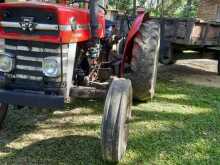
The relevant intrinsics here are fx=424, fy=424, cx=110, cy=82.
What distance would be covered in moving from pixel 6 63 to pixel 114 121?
134 centimetres

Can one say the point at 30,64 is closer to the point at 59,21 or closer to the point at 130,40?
the point at 59,21

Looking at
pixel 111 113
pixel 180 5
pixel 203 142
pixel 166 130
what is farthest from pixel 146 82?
pixel 180 5

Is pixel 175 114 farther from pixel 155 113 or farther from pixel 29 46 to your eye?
pixel 29 46

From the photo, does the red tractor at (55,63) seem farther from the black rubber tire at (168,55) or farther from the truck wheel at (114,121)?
the black rubber tire at (168,55)

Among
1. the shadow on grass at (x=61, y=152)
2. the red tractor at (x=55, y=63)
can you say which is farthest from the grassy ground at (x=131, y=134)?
the red tractor at (x=55, y=63)

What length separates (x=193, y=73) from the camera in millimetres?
9766

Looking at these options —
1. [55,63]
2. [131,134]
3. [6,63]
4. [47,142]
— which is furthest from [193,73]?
[6,63]

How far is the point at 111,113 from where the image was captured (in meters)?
4.14

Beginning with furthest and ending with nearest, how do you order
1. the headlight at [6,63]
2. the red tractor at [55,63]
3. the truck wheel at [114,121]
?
the headlight at [6,63] < the red tractor at [55,63] < the truck wheel at [114,121]

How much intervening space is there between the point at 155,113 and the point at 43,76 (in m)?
2.34

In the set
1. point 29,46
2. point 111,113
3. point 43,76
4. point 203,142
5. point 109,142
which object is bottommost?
point 203,142

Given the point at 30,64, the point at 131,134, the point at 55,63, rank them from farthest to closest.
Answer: the point at 131,134
the point at 30,64
the point at 55,63

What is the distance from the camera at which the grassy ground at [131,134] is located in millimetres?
4660

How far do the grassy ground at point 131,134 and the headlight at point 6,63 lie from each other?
93 cm
